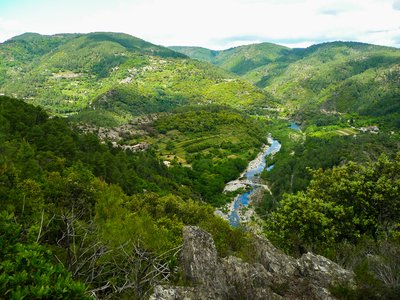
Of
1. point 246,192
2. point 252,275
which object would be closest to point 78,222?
point 252,275

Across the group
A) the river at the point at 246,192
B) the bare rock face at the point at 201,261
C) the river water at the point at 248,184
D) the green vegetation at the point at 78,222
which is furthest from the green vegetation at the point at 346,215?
the river water at the point at 248,184

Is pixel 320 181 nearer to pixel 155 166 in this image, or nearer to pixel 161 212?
pixel 161 212

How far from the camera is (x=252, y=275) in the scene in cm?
2055

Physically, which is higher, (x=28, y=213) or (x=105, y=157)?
(x=28, y=213)

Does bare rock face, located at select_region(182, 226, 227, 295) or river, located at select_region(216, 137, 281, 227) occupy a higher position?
bare rock face, located at select_region(182, 226, 227, 295)

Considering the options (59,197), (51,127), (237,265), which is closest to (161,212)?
(59,197)

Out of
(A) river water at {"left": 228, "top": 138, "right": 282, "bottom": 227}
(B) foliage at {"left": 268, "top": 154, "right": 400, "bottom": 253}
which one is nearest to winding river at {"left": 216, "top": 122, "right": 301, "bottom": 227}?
(A) river water at {"left": 228, "top": 138, "right": 282, "bottom": 227}

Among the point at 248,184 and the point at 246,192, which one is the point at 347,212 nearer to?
the point at 246,192

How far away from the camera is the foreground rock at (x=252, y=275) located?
19156 millimetres

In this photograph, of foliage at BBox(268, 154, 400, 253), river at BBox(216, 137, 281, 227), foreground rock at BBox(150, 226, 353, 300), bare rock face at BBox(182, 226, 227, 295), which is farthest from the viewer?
river at BBox(216, 137, 281, 227)

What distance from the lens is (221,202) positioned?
124 metres

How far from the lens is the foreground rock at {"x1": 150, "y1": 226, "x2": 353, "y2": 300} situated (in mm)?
19156

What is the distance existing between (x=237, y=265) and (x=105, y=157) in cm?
6498

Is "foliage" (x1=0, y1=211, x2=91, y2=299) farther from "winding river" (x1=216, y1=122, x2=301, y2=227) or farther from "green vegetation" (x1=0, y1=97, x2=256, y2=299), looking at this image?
"winding river" (x1=216, y1=122, x2=301, y2=227)
